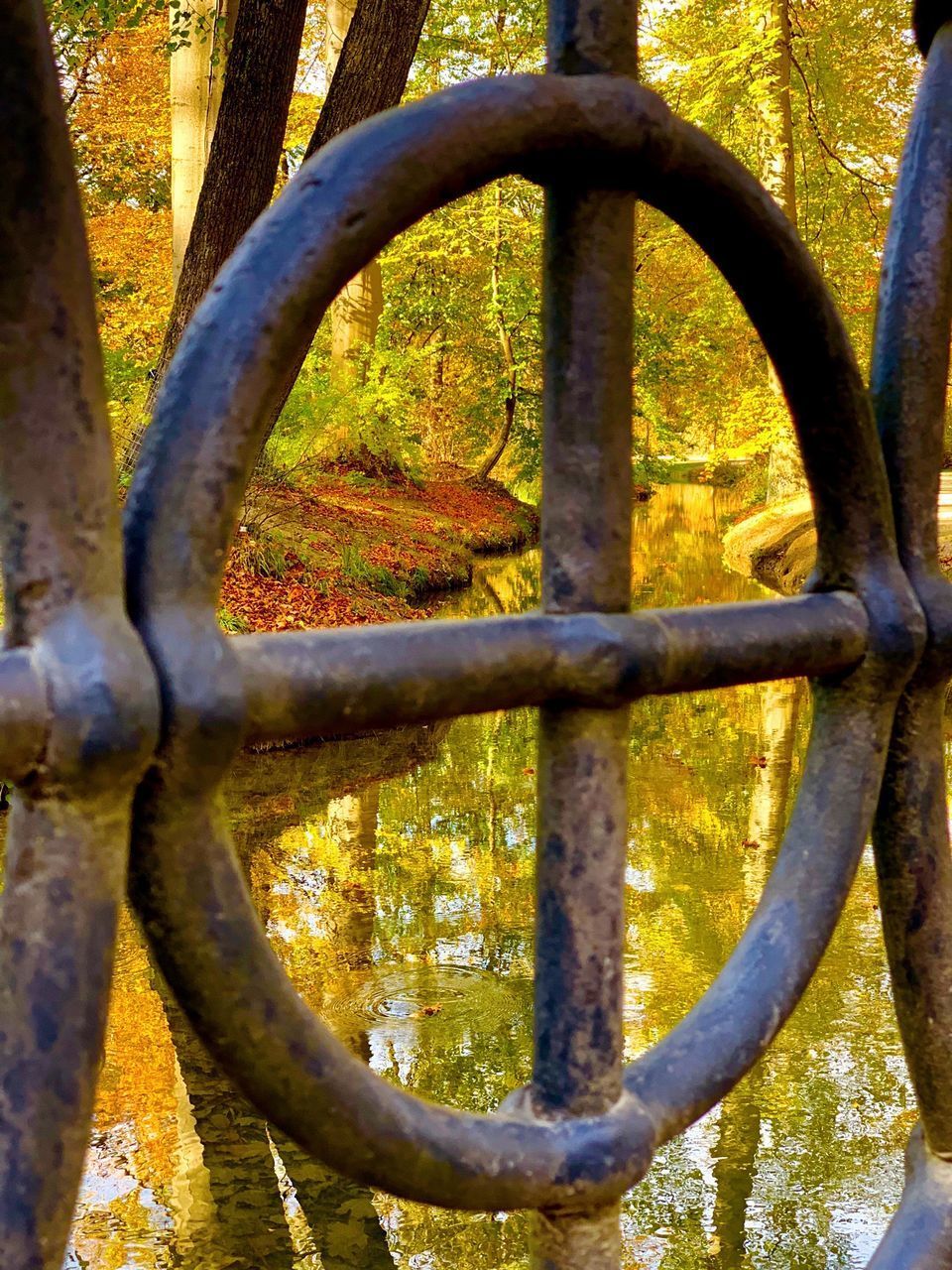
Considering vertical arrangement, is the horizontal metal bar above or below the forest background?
below

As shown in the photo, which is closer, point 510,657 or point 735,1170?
point 510,657

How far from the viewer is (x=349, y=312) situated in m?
16.5

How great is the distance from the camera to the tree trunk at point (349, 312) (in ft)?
48.3

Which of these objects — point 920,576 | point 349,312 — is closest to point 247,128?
point 920,576

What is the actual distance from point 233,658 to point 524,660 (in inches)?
6.5

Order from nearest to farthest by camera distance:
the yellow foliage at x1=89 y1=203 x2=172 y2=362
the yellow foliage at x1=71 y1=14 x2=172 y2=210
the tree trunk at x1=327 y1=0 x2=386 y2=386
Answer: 1. the tree trunk at x1=327 y1=0 x2=386 y2=386
2. the yellow foliage at x1=89 y1=203 x2=172 y2=362
3. the yellow foliage at x1=71 y1=14 x2=172 y2=210

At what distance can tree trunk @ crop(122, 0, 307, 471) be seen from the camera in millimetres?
5980

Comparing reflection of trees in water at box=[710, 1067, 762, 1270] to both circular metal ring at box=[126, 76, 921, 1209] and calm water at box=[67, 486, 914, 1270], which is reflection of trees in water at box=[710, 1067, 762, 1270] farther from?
circular metal ring at box=[126, 76, 921, 1209]

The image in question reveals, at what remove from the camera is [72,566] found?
49 cm

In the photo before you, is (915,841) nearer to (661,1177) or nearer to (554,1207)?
(554,1207)

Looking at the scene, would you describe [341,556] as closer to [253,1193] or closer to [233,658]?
[253,1193]

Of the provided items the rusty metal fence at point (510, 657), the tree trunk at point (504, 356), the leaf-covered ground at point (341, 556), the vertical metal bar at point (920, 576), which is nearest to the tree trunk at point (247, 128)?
the leaf-covered ground at point (341, 556)

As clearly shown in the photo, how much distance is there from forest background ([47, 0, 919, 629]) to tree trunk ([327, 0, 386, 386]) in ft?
0.10

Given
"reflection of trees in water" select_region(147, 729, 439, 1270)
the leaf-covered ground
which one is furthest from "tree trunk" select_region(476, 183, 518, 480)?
"reflection of trees in water" select_region(147, 729, 439, 1270)
